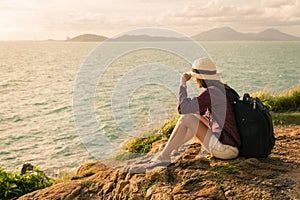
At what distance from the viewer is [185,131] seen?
5055 millimetres

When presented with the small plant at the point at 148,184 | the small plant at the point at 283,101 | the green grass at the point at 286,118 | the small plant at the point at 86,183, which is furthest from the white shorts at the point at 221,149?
the small plant at the point at 283,101

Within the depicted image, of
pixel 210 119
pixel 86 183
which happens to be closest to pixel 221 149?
pixel 210 119

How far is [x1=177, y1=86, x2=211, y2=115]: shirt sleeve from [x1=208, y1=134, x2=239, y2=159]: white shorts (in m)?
0.49

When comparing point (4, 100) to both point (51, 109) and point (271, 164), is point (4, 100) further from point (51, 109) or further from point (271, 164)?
point (271, 164)

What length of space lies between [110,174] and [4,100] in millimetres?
24648

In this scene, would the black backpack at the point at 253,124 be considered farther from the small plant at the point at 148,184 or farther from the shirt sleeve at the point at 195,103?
the small plant at the point at 148,184

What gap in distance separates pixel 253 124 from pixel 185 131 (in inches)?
39.4

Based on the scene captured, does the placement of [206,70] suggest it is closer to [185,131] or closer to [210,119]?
[210,119]

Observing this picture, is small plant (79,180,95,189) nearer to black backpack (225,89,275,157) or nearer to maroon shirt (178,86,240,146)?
maroon shirt (178,86,240,146)

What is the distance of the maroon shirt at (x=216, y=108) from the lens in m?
4.65

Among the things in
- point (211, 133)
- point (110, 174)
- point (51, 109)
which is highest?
point (211, 133)

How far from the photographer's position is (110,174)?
5492mm

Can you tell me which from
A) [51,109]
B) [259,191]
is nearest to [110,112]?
[51,109]

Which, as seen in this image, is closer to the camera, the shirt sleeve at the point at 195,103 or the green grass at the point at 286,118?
the shirt sleeve at the point at 195,103
